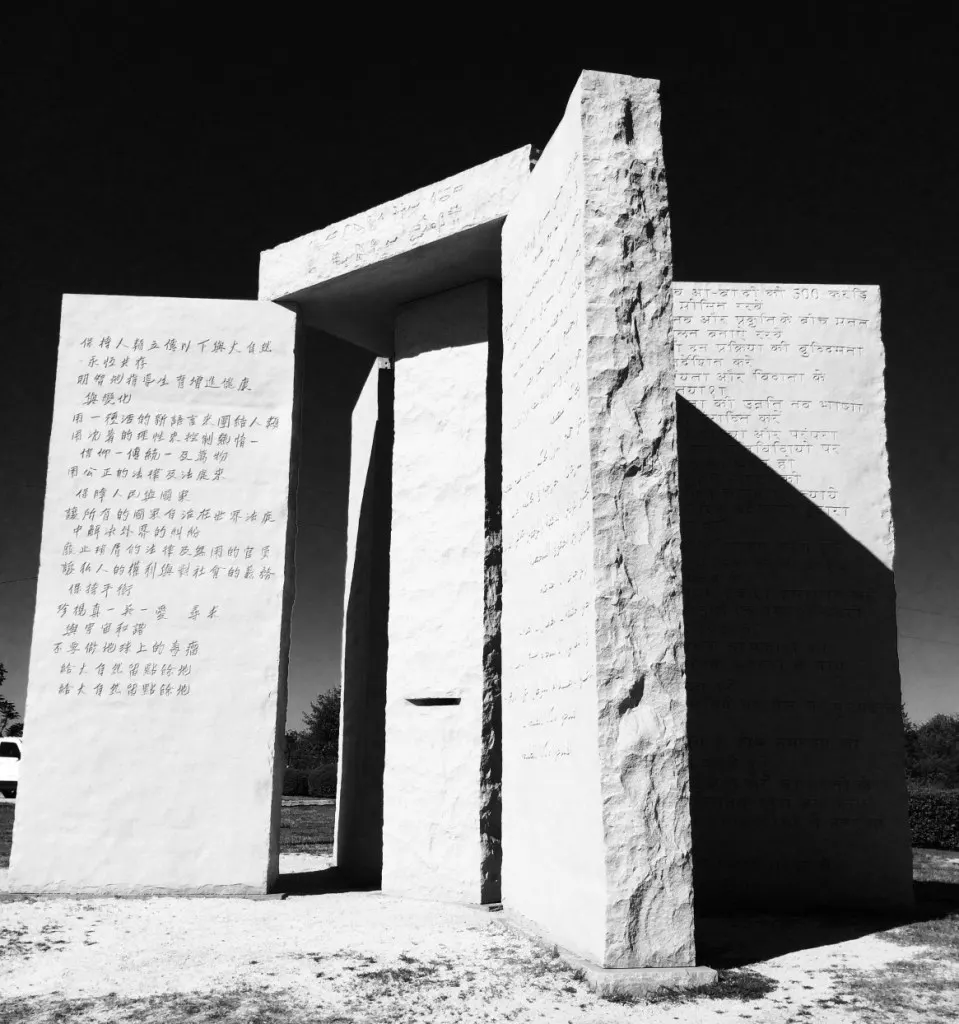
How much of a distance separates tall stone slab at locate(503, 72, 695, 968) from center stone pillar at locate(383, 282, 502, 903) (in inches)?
43.0

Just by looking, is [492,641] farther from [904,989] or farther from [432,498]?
[904,989]

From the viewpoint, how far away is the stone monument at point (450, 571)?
26.6 ft

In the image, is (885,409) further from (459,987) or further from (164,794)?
(164,794)

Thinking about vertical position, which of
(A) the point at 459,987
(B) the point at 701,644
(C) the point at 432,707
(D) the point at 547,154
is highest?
(D) the point at 547,154

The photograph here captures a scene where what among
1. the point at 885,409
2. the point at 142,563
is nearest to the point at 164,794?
the point at 142,563

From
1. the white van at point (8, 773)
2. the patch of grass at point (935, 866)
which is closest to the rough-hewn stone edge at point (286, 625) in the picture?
the patch of grass at point (935, 866)

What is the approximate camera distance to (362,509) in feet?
35.7

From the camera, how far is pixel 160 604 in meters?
8.57

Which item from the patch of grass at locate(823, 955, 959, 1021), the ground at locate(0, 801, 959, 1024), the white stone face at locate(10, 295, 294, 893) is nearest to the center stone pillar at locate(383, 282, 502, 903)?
the ground at locate(0, 801, 959, 1024)

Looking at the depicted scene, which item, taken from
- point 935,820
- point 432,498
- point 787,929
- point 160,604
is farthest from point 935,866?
point 160,604

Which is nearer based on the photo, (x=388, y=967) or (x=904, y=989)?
(x=904, y=989)

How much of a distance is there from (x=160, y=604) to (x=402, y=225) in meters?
3.84

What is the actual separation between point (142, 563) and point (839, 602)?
5931 mm

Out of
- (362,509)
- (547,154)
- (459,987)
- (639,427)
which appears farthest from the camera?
(362,509)
